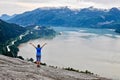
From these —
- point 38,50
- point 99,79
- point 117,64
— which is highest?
point 38,50

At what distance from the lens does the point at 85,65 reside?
9656 centimetres

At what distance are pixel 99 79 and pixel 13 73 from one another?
31.6 feet

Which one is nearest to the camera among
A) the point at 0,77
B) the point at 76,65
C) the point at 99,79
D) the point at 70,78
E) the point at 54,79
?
the point at 0,77

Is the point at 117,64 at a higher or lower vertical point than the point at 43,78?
lower

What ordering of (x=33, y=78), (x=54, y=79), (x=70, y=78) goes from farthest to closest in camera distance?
(x=70, y=78)
(x=54, y=79)
(x=33, y=78)

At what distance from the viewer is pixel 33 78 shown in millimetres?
25938

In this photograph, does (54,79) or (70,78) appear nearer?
(54,79)

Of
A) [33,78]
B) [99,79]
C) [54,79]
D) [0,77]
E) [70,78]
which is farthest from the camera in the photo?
[99,79]

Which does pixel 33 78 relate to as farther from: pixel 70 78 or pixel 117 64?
pixel 117 64

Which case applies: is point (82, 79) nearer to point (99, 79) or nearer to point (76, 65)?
point (99, 79)

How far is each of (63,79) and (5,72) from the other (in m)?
5.31


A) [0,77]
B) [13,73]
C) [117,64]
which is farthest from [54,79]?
[117,64]

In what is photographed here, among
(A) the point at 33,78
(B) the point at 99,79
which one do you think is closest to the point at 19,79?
(A) the point at 33,78

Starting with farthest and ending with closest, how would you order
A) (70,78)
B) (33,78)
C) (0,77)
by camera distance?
(70,78) → (33,78) → (0,77)
